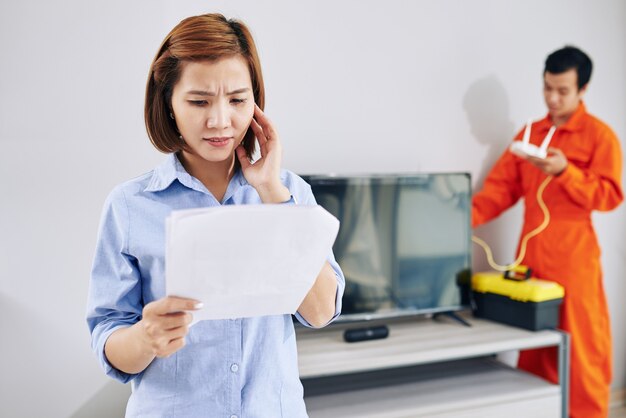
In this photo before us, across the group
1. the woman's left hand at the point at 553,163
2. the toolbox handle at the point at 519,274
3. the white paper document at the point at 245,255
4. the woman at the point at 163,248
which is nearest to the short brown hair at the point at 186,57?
the woman at the point at 163,248

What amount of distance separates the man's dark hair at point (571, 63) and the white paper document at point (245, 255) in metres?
1.83

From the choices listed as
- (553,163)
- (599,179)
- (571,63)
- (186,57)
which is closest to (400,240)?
(553,163)

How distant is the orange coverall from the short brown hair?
1.59m

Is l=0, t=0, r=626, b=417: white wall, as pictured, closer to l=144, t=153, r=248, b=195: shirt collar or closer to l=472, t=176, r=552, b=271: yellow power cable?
l=472, t=176, r=552, b=271: yellow power cable

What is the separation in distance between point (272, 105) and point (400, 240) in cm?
73

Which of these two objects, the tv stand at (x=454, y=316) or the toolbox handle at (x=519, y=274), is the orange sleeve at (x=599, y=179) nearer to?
the toolbox handle at (x=519, y=274)

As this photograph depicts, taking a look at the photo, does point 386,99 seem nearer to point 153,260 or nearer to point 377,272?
point 377,272

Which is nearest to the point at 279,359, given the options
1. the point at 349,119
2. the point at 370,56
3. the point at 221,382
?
the point at 221,382

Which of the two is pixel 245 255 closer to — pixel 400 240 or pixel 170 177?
pixel 170 177

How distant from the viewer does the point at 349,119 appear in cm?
230

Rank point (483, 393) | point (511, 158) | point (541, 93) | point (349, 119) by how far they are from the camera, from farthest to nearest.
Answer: point (541, 93)
point (511, 158)
point (349, 119)
point (483, 393)

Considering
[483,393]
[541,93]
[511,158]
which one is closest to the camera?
[483,393]

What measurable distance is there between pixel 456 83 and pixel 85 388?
1.93 metres

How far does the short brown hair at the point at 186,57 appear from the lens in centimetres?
96
